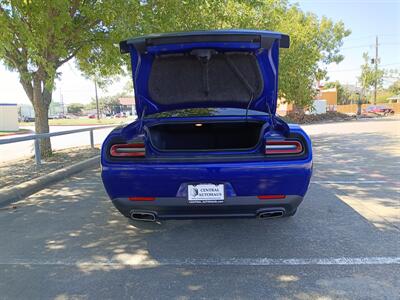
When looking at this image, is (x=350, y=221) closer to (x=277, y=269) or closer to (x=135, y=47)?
(x=277, y=269)

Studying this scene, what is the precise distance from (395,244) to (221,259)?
1.80 m

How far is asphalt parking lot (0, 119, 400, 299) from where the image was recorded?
9.44 feet

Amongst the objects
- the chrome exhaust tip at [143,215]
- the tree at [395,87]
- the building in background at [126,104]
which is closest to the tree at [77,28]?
the chrome exhaust tip at [143,215]

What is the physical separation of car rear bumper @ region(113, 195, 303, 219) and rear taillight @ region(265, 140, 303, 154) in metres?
0.42

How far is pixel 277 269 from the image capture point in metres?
3.18

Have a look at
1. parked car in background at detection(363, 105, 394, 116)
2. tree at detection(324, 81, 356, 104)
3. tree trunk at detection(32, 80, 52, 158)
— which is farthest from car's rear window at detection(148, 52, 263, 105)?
tree at detection(324, 81, 356, 104)

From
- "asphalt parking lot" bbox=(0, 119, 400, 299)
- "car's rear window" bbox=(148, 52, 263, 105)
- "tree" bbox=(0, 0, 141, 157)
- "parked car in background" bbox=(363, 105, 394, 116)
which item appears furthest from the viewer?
"parked car in background" bbox=(363, 105, 394, 116)

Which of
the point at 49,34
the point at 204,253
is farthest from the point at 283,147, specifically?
the point at 49,34

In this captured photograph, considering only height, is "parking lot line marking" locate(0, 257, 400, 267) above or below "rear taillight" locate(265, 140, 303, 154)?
below

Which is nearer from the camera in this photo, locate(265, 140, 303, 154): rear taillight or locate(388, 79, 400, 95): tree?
locate(265, 140, 303, 154): rear taillight

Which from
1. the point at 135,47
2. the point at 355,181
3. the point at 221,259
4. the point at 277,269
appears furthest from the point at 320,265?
the point at 355,181

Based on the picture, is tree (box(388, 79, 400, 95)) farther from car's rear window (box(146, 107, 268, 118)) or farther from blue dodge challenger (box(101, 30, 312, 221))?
car's rear window (box(146, 107, 268, 118))

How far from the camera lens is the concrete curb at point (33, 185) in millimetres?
5796

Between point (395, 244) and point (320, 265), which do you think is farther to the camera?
point (395, 244)
